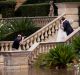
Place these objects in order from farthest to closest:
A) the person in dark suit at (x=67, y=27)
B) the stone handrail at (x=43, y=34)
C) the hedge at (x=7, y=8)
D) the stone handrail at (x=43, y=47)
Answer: the hedge at (x=7, y=8) < the stone handrail at (x=43, y=34) < the person in dark suit at (x=67, y=27) < the stone handrail at (x=43, y=47)

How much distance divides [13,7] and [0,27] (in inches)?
303

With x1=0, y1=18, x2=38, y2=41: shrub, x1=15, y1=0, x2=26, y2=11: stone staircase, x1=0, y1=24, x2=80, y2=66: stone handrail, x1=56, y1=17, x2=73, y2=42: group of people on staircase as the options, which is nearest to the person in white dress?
x1=56, y1=17, x2=73, y2=42: group of people on staircase

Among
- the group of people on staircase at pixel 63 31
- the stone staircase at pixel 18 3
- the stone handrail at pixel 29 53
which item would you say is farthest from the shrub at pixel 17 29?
the stone staircase at pixel 18 3

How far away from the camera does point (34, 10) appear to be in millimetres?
39094

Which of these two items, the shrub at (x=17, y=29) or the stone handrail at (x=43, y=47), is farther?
the shrub at (x=17, y=29)

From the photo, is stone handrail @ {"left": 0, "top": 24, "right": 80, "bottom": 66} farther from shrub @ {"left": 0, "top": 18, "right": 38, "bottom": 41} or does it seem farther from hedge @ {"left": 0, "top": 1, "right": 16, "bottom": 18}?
hedge @ {"left": 0, "top": 1, "right": 16, "bottom": 18}

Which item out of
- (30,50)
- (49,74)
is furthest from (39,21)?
(49,74)

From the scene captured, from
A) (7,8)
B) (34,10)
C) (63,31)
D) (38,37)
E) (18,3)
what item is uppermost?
(18,3)

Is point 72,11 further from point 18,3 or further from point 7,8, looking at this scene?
point 18,3

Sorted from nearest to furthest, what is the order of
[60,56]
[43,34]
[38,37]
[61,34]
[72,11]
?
[60,56], [61,34], [38,37], [43,34], [72,11]

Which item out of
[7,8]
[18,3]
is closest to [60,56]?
[7,8]

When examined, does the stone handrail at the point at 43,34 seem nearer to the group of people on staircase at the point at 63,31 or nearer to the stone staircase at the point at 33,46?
the stone staircase at the point at 33,46

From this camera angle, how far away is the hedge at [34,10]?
38.5m

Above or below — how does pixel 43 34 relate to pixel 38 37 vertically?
above
